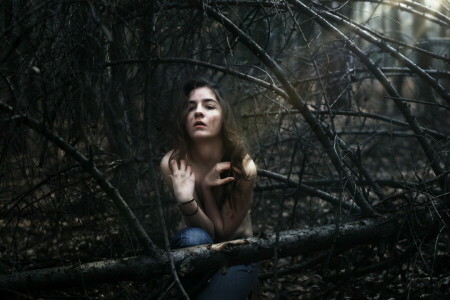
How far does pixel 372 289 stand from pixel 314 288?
42 cm

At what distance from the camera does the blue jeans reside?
8.52 feet

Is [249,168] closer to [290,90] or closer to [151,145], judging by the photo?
[290,90]

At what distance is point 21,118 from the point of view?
70.9 inches

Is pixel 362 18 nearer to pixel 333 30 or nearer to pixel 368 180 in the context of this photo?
pixel 333 30

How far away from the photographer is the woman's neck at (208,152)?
2.93 m

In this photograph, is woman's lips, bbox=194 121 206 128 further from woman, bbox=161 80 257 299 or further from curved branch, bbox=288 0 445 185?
curved branch, bbox=288 0 445 185

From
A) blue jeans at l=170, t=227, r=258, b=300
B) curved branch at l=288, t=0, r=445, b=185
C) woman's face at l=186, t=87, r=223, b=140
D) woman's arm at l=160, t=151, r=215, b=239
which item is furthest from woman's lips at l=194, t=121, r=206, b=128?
curved branch at l=288, t=0, r=445, b=185

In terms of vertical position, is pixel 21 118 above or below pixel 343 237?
above

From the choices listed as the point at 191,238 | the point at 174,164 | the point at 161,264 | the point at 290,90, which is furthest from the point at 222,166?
the point at 161,264

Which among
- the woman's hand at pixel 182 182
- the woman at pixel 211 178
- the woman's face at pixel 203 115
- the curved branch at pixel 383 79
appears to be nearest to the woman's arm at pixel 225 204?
the woman at pixel 211 178

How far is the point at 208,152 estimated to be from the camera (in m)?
2.94

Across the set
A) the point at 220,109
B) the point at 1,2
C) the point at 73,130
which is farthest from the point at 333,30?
the point at 1,2

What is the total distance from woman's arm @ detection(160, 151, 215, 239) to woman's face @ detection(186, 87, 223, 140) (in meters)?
0.22

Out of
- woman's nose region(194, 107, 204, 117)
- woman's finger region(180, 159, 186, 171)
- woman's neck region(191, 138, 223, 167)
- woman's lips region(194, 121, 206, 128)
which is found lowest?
woman's finger region(180, 159, 186, 171)
